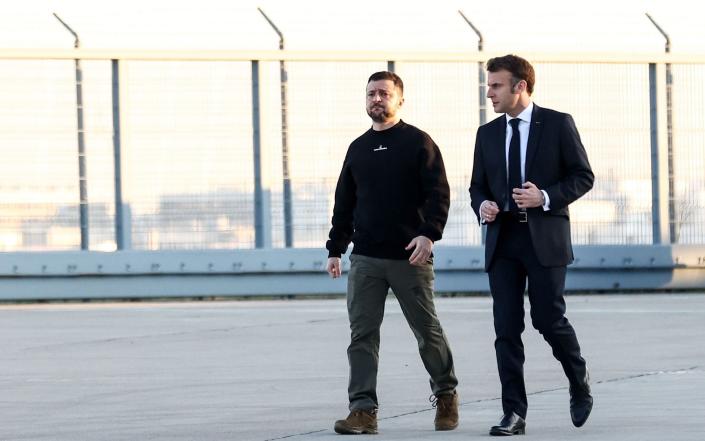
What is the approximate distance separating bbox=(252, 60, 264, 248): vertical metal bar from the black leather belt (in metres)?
14.4

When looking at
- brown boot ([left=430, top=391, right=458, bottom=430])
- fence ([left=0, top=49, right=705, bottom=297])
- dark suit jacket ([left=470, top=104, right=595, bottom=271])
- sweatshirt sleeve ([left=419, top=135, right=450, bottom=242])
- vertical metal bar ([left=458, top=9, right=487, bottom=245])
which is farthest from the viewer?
vertical metal bar ([left=458, top=9, right=487, bottom=245])

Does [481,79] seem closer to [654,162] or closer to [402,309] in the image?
[654,162]

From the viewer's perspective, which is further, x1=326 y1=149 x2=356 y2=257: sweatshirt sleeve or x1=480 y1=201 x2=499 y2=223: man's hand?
x1=326 y1=149 x2=356 y2=257: sweatshirt sleeve

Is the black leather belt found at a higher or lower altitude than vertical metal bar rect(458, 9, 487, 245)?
lower

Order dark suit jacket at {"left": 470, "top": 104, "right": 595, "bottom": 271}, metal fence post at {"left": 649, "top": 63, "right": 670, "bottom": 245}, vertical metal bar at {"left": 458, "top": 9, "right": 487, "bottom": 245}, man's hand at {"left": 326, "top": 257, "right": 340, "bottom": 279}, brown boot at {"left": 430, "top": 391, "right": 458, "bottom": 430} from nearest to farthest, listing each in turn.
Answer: dark suit jacket at {"left": 470, "top": 104, "right": 595, "bottom": 271}
brown boot at {"left": 430, "top": 391, "right": 458, "bottom": 430}
man's hand at {"left": 326, "top": 257, "right": 340, "bottom": 279}
vertical metal bar at {"left": 458, "top": 9, "right": 487, "bottom": 245}
metal fence post at {"left": 649, "top": 63, "right": 670, "bottom": 245}

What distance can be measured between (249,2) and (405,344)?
31.2 feet

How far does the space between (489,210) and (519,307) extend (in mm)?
512

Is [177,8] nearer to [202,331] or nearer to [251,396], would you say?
[202,331]

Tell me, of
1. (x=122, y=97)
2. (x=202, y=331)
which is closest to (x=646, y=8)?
(x=122, y=97)

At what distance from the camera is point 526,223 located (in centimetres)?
806

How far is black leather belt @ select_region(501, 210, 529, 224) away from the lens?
805 cm

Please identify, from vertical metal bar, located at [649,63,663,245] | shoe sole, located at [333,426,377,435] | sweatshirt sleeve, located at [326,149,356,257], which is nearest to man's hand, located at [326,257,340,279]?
sweatshirt sleeve, located at [326,149,356,257]

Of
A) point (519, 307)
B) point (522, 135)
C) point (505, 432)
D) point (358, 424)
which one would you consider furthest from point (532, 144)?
point (358, 424)

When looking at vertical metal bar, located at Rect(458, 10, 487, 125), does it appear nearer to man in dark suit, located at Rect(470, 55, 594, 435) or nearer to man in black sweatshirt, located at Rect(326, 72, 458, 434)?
man in black sweatshirt, located at Rect(326, 72, 458, 434)
